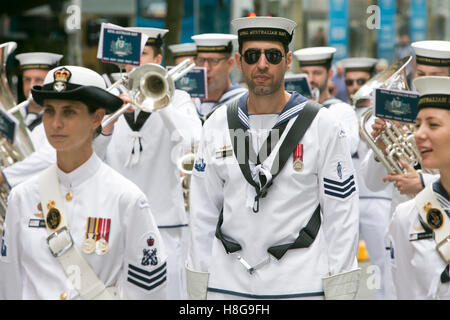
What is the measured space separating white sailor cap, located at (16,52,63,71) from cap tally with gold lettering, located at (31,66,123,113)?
153 inches

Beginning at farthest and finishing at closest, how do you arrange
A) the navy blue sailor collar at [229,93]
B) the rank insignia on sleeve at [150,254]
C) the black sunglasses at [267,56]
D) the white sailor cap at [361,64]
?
the white sailor cap at [361,64], the navy blue sailor collar at [229,93], the black sunglasses at [267,56], the rank insignia on sleeve at [150,254]

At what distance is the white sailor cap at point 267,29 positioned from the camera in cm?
554

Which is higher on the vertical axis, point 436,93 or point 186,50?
point 436,93

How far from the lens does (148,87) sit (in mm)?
6762

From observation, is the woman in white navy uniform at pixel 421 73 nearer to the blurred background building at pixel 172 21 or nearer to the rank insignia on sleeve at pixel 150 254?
the rank insignia on sleeve at pixel 150 254

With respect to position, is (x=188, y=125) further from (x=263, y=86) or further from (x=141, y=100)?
(x=263, y=86)

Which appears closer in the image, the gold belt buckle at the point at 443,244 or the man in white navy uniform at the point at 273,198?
the gold belt buckle at the point at 443,244

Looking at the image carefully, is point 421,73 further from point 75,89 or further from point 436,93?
point 75,89

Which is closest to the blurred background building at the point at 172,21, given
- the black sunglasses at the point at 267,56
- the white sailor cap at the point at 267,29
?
the white sailor cap at the point at 267,29

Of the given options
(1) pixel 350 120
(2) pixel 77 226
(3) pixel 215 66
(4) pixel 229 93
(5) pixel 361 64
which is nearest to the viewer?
(2) pixel 77 226

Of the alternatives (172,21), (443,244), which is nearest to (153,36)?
Answer: (443,244)

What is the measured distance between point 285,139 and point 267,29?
74 cm

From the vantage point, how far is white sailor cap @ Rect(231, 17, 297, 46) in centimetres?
554

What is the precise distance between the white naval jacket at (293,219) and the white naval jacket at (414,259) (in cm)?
38
